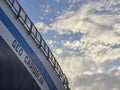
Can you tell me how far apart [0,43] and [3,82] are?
207 centimetres

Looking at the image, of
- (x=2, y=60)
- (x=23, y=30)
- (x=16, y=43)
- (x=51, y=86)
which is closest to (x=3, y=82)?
(x=2, y=60)

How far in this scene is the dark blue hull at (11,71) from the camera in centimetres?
1450

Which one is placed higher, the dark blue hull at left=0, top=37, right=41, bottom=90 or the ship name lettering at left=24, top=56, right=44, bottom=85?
the ship name lettering at left=24, top=56, right=44, bottom=85

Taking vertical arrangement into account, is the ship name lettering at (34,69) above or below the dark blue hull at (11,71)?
above

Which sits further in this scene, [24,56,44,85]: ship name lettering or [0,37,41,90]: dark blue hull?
[24,56,44,85]: ship name lettering

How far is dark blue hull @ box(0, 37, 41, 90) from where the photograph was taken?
47.6ft

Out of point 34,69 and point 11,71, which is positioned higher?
point 34,69

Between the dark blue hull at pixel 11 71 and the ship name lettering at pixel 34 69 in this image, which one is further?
the ship name lettering at pixel 34 69

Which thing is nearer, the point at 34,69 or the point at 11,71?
the point at 11,71

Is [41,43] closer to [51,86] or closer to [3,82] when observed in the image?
[51,86]

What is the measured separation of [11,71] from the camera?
15211 millimetres

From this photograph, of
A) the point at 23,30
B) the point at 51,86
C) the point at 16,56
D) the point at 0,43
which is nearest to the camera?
the point at 0,43

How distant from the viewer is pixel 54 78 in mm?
22453

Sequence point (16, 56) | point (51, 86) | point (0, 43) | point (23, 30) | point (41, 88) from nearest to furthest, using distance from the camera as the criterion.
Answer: point (0, 43) < point (16, 56) < point (23, 30) < point (41, 88) < point (51, 86)
